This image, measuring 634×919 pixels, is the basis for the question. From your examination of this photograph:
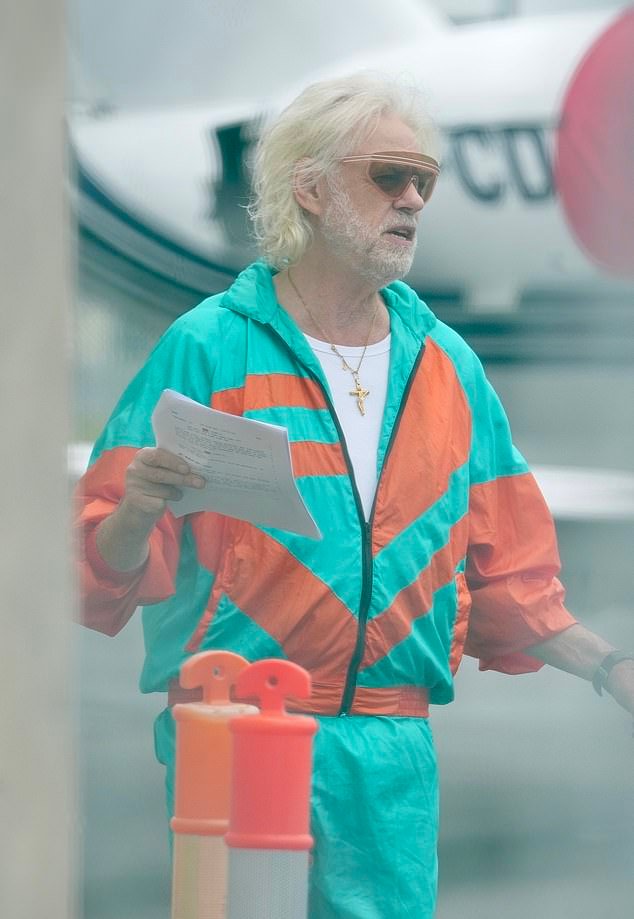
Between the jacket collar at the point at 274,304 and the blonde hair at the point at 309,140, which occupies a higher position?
the blonde hair at the point at 309,140

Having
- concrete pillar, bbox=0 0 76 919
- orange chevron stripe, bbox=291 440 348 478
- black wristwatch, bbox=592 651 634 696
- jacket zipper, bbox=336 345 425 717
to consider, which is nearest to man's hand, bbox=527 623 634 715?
black wristwatch, bbox=592 651 634 696

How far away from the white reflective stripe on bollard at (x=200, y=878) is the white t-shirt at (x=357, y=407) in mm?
431

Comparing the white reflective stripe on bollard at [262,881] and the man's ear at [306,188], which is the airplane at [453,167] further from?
the white reflective stripe on bollard at [262,881]

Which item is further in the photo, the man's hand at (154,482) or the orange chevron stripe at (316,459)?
the orange chevron stripe at (316,459)

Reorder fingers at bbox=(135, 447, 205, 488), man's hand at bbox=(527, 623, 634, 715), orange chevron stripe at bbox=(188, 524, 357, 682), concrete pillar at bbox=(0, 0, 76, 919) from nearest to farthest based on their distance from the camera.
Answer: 1. concrete pillar at bbox=(0, 0, 76, 919)
2. fingers at bbox=(135, 447, 205, 488)
3. orange chevron stripe at bbox=(188, 524, 357, 682)
4. man's hand at bbox=(527, 623, 634, 715)

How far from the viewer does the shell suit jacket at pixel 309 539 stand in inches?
78.2

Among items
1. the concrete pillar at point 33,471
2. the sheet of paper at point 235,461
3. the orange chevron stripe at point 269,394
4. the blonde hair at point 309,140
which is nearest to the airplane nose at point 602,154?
the blonde hair at point 309,140

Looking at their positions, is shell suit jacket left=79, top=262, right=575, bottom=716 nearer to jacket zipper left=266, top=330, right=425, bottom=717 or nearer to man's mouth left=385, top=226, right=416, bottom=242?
jacket zipper left=266, top=330, right=425, bottom=717

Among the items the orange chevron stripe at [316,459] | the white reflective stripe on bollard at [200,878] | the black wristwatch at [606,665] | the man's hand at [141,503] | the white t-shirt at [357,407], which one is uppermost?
the white t-shirt at [357,407]

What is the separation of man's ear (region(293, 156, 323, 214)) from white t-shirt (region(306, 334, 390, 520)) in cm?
17

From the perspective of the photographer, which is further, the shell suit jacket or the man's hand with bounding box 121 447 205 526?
the shell suit jacket

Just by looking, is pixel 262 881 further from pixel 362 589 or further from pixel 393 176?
pixel 393 176

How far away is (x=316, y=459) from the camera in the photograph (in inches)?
78.5

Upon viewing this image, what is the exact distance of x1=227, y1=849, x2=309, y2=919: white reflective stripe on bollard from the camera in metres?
1.77
